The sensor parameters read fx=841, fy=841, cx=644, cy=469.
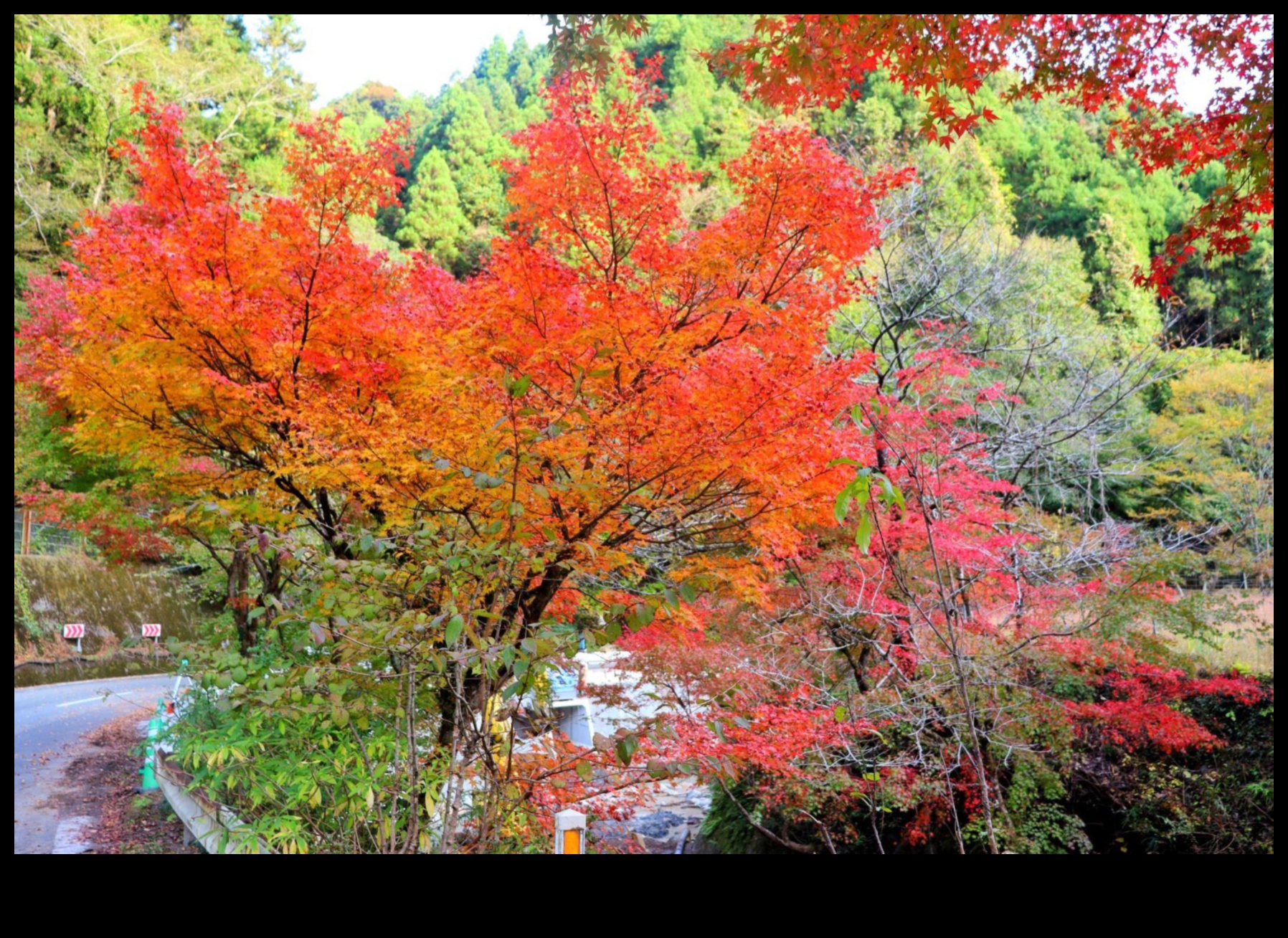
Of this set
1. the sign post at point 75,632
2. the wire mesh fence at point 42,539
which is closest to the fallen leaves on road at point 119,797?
the sign post at point 75,632

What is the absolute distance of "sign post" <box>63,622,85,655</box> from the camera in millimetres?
8766

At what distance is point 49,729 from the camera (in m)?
6.97

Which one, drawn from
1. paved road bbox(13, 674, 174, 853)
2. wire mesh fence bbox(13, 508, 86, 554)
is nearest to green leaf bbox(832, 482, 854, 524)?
paved road bbox(13, 674, 174, 853)

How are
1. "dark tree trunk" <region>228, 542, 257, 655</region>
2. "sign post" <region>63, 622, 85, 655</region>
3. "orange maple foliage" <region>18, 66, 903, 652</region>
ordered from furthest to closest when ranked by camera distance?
"sign post" <region>63, 622, 85, 655</region> → "dark tree trunk" <region>228, 542, 257, 655</region> → "orange maple foliage" <region>18, 66, 903, 652</region>

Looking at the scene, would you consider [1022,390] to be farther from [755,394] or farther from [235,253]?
[235,253]

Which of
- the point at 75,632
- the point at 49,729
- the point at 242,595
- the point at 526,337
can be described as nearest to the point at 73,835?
the point at 242,595

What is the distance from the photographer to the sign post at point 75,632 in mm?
8766

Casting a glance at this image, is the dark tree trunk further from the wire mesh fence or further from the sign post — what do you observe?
the wire mesh fence

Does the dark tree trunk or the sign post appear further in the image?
the sign post

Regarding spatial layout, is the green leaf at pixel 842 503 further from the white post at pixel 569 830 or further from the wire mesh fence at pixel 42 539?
the wire mesh fence at pixel 42 539

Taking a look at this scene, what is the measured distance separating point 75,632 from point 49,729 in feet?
6.98

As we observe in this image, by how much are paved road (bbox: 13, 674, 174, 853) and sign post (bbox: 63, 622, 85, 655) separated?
0.49 metres
